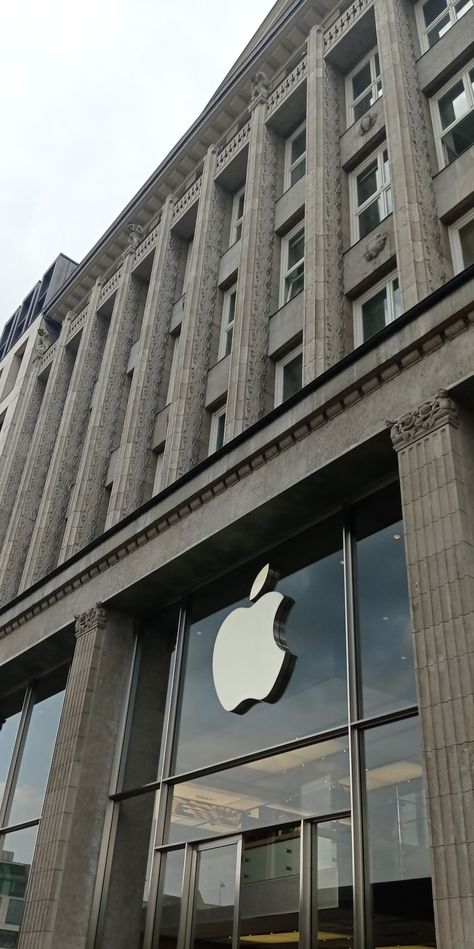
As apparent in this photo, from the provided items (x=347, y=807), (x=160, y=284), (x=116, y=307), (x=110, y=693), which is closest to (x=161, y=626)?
(x=110, y=693)

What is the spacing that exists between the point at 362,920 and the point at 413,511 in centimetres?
475

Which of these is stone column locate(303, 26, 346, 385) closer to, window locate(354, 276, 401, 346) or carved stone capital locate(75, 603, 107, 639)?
window locate(354, 276, 401, 346)

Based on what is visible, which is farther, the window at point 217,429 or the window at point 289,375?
the window at point 217,429

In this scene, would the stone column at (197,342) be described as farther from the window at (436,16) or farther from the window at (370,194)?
the window at (436,16)

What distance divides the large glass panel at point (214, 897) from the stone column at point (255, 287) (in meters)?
7.29

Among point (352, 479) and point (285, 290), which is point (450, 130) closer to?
point (285, 290)

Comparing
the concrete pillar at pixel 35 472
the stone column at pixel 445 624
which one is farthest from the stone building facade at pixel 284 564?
the concrete pillar at pixel 35 472

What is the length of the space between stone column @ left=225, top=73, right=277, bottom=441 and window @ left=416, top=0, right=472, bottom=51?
4523 mm

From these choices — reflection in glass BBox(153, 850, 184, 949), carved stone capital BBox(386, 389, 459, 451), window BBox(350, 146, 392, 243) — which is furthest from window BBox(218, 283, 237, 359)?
reflection in glass BBox(153, 850, 184, 949)

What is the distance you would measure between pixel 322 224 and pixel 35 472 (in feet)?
44.7

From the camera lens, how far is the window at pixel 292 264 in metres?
17.2

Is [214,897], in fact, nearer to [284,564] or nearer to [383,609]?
[383,609]

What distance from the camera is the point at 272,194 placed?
18.8 metres

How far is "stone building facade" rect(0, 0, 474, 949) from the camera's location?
924cm
